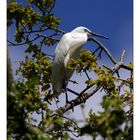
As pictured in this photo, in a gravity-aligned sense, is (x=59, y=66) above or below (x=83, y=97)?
above

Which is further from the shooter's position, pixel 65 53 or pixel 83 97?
pixel 65 53

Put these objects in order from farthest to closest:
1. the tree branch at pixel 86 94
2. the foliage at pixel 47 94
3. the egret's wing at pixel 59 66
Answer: the egret's wing at pixel 59 66 < the tree branch at pixel 86 94 < the foliage at pixel 47 94

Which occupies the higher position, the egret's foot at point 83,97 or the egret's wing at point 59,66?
the egret's wing at point 59,66

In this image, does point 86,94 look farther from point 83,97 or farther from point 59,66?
point 59,66

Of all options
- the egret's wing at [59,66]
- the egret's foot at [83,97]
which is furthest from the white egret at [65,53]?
the egret's foot at [83,97]

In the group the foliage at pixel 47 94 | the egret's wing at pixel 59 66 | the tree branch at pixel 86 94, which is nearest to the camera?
the foliage at pixel 47 94

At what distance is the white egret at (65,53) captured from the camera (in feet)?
10.1

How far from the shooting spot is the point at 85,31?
341 cm

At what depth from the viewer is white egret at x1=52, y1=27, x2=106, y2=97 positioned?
10.1ft

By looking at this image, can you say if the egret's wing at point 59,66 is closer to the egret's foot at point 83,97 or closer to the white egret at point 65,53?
the white egret at point 65,53

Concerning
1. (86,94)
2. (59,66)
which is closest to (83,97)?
(86,94)

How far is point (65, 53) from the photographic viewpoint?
131 inches
